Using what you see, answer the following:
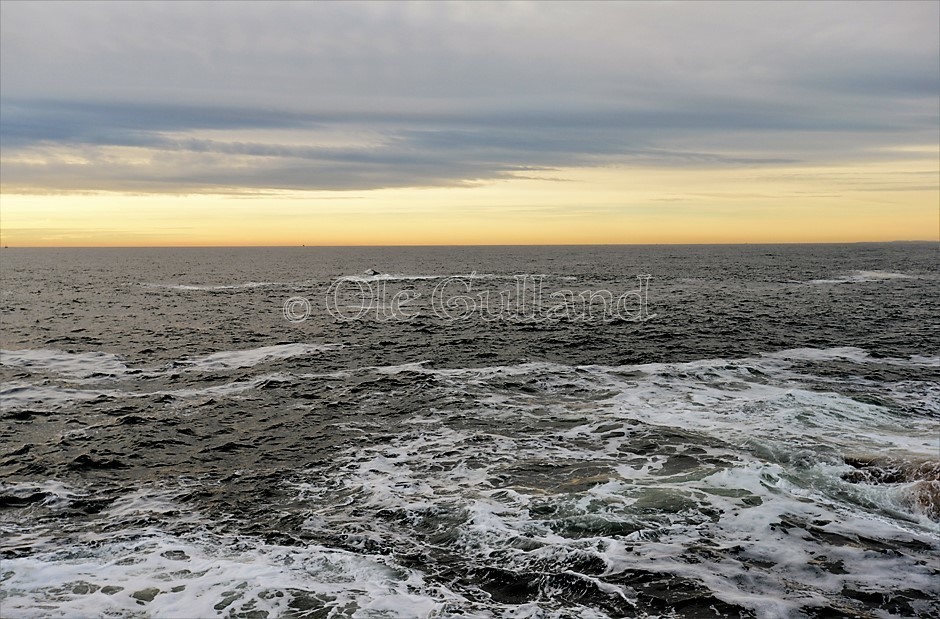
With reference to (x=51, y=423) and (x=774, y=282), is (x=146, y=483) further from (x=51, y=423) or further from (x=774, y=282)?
(x=774, y=282)

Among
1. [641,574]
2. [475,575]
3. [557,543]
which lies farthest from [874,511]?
[475,575]

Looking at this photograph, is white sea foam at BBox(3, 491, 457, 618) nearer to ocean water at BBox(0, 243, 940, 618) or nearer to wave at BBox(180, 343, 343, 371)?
ocean water at BBox(0, 243, 940, 618)

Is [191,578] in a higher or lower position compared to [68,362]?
lower

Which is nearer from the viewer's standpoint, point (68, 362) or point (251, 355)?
point (68, 362)

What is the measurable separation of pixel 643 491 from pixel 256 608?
31.7 feet

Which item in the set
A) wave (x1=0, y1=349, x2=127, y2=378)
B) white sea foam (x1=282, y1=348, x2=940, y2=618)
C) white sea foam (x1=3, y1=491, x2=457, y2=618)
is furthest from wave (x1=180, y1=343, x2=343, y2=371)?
white sea foam (x1=3, y1=491, x2=457, y2=618)

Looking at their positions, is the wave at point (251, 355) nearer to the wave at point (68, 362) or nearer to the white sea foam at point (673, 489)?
the wave at point (68, 362)

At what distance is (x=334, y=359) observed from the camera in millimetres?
33969

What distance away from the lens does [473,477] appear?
55.1ft

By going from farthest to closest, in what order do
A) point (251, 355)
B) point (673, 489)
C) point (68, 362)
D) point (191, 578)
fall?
point (251, 355) → point (68, 362) → point (673, 489) → point (191, 578)

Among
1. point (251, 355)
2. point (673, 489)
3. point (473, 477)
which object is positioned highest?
point (251, 355)

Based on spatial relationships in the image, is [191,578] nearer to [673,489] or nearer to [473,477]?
[473,477]

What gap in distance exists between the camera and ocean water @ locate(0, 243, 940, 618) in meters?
11.0

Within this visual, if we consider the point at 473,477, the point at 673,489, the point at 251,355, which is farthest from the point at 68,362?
the point at 673,489
